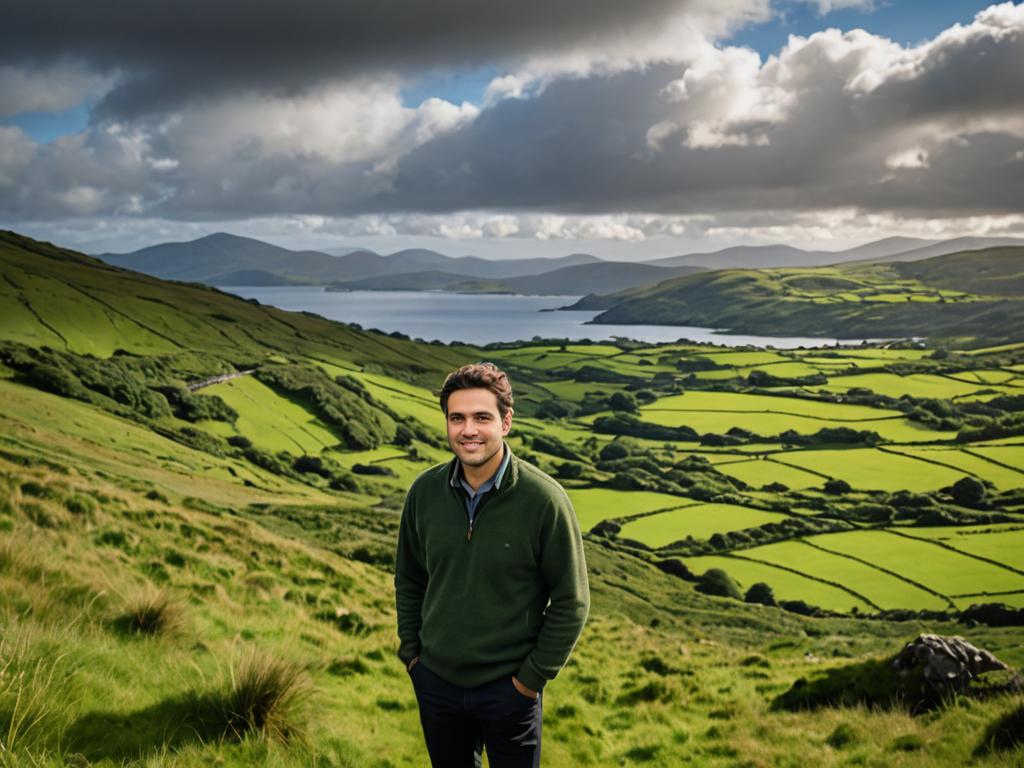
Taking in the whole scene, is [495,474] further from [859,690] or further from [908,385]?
[908,385]

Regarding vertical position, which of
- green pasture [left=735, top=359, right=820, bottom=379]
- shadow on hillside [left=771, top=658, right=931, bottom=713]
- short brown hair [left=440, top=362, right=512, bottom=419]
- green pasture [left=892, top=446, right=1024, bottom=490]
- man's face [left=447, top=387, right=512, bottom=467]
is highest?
short brown hair [left=440, top=362, right=512, bottom=419]

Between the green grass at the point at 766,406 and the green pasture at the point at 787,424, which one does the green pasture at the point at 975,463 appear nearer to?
the green pasture at the point at 787,424

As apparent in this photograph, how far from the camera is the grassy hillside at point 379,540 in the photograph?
19.1 feet

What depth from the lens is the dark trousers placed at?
3879mm

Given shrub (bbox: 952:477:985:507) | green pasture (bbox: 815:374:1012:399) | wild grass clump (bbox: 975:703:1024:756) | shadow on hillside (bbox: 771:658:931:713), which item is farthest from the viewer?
green pasture (bbox: 815:374:1012:399)

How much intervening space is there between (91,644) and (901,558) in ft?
204

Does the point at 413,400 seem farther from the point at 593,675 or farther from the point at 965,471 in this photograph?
the point at 593,675

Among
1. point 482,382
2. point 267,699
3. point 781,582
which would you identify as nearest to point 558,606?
point 482,382

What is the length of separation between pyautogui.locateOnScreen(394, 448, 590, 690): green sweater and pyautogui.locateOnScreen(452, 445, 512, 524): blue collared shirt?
0.03 meters

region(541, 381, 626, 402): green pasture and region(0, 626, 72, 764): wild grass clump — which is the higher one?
region(0, 626, 72, 764): wild grass clump

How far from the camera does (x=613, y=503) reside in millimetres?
67688

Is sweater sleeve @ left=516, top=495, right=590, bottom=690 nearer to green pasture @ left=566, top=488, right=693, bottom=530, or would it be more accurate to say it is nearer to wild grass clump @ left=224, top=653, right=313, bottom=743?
wild grass clump @ left=224, top=653, right=313, bottom=743

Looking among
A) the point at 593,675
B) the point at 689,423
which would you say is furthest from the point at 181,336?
→ the point at 593,675

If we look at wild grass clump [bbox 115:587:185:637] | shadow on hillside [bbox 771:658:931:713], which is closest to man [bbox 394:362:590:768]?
wild grass clump [bbox 115:587:185:637]
